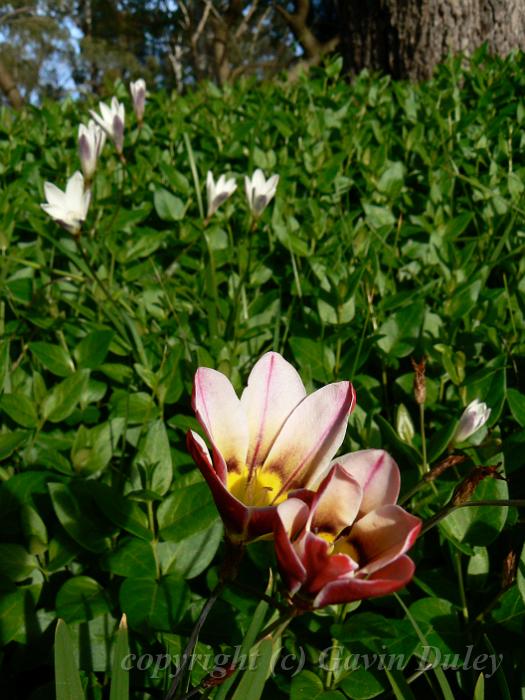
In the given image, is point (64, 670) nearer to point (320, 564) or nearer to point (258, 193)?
point (320, 564)

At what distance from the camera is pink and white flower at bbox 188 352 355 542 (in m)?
0.45

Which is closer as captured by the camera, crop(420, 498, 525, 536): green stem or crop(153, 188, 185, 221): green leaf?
crop(420, 498, 525, 536): green stem

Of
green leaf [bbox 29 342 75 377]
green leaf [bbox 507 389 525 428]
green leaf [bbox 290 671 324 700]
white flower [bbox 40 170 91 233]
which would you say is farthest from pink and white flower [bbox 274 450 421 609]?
white flower [bbox 40 170 91 233]

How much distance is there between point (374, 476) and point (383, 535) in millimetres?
39

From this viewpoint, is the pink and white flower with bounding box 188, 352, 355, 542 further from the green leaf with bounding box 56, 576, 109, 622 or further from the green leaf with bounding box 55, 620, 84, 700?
the green leaf with bounding box 56, 576, 109, 622

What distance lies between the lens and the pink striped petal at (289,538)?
0.38m

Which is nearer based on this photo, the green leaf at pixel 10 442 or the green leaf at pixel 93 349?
the green leaf at pixel 10 442

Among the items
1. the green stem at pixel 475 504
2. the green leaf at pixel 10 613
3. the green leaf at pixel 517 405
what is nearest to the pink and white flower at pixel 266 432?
the green stem at pixel 475 504

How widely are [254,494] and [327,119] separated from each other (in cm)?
201

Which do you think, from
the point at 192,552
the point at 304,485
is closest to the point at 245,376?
the point at 192,552

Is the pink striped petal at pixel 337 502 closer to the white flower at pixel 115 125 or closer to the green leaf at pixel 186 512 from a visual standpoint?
the green leaf at pixel 186 512

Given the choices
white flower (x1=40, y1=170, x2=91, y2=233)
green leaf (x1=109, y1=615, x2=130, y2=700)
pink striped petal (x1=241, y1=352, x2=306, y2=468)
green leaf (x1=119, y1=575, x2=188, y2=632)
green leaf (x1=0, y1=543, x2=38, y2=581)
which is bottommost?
green leaf (x1=119, y1=575, x2=188, y2=632)

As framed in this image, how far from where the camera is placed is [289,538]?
40 cm

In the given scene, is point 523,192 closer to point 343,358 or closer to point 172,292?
point 343,358
